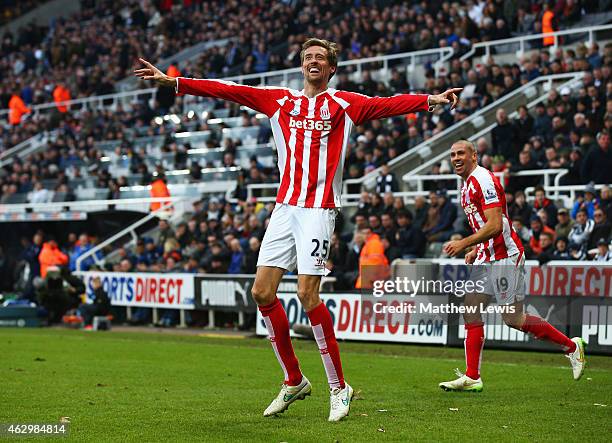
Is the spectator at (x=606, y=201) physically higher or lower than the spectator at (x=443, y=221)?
higher

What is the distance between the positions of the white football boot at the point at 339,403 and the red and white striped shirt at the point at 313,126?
1391 mm

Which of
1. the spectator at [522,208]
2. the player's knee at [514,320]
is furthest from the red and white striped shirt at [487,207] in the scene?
the spectator at [522,208]

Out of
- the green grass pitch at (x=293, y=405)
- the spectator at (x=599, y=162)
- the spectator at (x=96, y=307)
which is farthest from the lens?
the spectator at (x=96, y=307)

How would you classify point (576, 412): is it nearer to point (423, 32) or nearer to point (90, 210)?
point (423, 32)

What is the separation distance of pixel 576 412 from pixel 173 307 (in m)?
14.6

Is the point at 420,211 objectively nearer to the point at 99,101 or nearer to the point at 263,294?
the point at 263,294

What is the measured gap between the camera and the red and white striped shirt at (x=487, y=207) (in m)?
9.65

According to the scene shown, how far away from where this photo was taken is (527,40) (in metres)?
25.0

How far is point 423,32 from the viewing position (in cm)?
2694

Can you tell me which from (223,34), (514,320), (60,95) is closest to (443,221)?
(514,320)

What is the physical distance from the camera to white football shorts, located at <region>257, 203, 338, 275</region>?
789 centimetres

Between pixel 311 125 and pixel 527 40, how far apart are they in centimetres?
1805

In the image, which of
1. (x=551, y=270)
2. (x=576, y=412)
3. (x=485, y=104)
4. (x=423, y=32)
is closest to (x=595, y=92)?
(x=485, y=104)

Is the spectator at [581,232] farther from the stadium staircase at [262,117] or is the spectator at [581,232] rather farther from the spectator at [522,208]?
the stadium staircase at [262,117]
